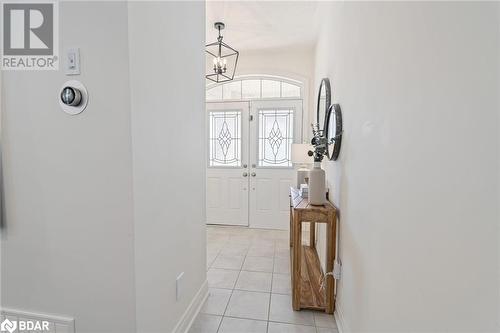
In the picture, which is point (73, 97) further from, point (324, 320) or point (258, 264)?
point (258, 264)

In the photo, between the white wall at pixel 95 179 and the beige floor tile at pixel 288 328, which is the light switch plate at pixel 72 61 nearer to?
the white wall at pixel 95 179

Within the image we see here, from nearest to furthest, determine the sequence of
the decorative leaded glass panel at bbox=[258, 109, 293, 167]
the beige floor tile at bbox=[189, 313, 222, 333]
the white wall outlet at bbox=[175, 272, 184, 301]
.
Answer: the white wall outlet at bbox=[175, 272, 184, 301]
the beige floor tile at bbox=[189, 313, 222, 333]
the decorative leaded glass panel at bbox=[258, 109, 293, 167]

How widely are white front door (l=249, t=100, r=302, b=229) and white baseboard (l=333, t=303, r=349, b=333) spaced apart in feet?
7.49

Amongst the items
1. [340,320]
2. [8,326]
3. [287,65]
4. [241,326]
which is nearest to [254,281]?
[241,326]

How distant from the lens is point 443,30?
0.73 m

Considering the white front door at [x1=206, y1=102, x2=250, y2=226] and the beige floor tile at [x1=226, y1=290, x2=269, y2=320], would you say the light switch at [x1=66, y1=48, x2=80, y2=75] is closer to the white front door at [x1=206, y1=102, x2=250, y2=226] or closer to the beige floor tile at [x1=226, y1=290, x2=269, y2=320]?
the beige floor tile at [x1=226, y1=290, x2=269, y2=320]

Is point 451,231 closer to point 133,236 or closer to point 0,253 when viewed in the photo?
point 133,236

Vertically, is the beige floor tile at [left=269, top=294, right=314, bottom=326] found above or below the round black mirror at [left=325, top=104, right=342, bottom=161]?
below

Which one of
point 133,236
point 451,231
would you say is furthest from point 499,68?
point 133,236

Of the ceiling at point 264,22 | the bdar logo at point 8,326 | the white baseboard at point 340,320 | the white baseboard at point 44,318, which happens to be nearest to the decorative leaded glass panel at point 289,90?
the ceiling at point 264,22

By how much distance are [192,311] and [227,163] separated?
269cm

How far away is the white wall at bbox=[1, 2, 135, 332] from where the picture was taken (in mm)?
1140

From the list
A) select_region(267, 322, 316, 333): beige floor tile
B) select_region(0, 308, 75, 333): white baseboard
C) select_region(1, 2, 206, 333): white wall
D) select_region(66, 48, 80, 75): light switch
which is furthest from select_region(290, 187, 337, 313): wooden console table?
select_region(66, 48, 80, 75): light switch

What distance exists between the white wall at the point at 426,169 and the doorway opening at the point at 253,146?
102 inches
